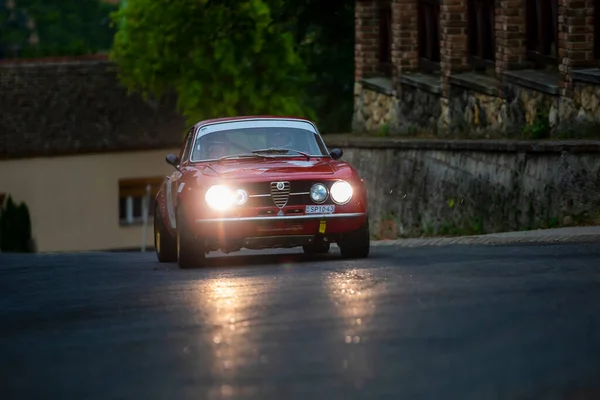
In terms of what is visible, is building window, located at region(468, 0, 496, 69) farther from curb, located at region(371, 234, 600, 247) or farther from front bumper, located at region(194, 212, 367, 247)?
front bumper, located at region(194, 212, 367, 247)

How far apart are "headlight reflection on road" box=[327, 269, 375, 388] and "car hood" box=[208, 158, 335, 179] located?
1.84 m

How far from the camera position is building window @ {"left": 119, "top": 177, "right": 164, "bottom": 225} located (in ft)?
217

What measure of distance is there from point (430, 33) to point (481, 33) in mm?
2492

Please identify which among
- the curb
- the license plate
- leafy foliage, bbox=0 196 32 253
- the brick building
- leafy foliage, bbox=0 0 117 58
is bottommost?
leafy foliage, bbox=0 196 32 253

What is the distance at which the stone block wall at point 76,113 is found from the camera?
212 ft

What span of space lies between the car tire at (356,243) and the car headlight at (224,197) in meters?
1.08

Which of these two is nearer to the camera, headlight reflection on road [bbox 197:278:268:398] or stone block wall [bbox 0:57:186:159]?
headlight reflection on road [bbox 197:278:268:398]

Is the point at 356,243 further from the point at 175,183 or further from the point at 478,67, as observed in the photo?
the point at 478,67

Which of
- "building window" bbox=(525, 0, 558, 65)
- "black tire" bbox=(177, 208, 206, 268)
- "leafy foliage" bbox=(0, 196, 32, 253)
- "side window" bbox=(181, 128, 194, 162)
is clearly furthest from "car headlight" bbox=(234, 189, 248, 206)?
"leafy foliage" bbox=(0, 196, 32, 253)

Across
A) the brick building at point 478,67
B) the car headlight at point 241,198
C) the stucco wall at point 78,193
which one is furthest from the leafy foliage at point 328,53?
the stucco wall at point 78,193

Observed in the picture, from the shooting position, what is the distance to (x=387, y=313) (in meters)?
12.0

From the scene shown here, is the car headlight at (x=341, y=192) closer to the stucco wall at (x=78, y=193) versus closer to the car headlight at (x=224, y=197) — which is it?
the car headlight at (x=224, y=197)

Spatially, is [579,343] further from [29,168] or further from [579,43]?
[29,168]

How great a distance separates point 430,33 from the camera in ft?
101
